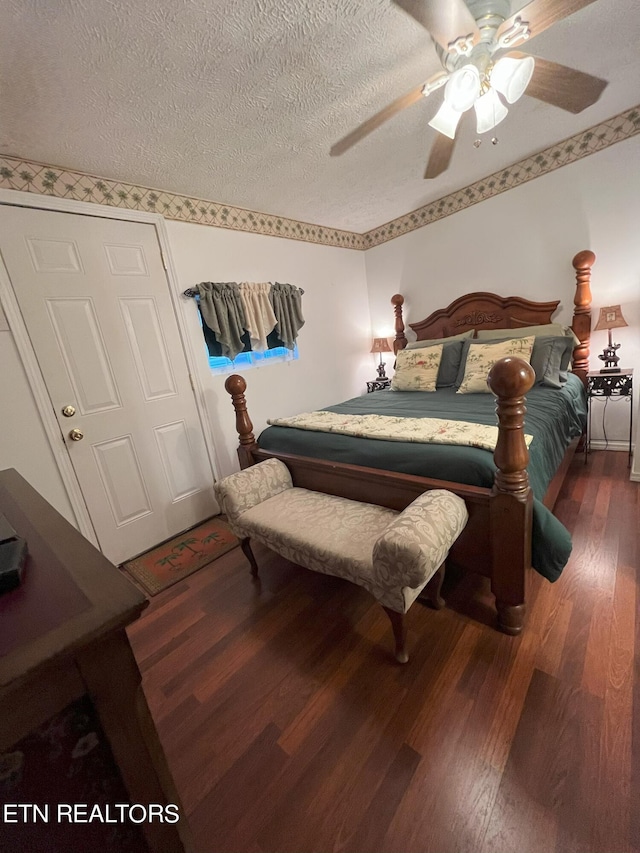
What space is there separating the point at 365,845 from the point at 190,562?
160cm

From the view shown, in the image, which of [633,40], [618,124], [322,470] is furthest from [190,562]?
[618,124]

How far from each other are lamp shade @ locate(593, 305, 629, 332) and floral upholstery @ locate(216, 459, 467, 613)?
82.6 inches

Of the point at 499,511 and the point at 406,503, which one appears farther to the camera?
the point at 406,503

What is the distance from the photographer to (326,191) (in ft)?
8.72

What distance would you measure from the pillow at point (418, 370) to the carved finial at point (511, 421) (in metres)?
1.70

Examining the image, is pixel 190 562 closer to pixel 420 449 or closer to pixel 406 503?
pixel 406 503

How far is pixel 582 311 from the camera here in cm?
263

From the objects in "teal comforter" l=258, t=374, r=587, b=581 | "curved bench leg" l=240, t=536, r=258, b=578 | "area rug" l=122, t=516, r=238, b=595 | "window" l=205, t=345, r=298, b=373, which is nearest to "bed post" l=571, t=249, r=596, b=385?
"teal comforter" l=258, t=374, r=587, b=581

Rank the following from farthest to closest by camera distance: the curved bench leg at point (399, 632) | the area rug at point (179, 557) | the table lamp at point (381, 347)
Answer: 1. the table lamp at point (381, 347)
2. the area rug at point (179, 557)
3. the curved bench leg at point (399, 632)

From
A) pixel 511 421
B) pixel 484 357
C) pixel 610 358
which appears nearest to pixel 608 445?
pixel 610 358

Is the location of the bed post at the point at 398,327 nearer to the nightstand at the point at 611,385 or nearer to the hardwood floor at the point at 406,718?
the nightstand at the point at 611,385

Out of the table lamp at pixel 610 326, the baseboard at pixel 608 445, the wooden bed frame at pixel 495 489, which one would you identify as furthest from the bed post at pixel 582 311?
the wooden bed frame at pixel 495 489

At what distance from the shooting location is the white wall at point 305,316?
2580 mm

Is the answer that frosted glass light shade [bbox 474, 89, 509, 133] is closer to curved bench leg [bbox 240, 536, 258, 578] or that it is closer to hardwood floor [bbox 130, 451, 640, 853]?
hardwood floor [bbox 130, 451, 640, 853]
